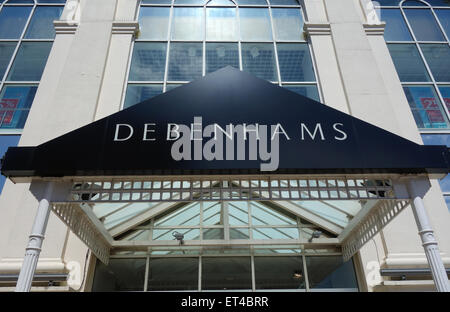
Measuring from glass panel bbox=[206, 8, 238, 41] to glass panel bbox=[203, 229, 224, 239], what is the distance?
5910mm

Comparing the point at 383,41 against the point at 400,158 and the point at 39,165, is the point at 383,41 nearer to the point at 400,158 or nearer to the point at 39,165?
the point at 400,158

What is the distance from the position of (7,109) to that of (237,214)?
654 centimetres

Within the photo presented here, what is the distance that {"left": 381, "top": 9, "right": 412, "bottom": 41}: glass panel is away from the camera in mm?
10766

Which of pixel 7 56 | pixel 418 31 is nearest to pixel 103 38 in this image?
pixel 7 56

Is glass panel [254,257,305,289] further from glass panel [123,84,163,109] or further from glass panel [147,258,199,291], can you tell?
glass panel [123,84,163,109]

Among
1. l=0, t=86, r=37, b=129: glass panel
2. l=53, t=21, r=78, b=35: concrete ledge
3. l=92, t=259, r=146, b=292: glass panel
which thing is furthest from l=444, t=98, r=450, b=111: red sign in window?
l=0, t=86, r=37, b=129: glass panel

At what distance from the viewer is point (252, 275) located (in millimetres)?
7191

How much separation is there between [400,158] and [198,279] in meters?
4.48

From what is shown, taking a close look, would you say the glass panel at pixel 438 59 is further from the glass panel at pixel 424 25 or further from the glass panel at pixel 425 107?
the glass panel at pixel 425 107

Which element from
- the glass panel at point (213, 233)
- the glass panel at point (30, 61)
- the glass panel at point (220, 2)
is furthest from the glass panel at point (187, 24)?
the glass panel at point (213, 233)

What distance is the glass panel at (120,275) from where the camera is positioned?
283 inches

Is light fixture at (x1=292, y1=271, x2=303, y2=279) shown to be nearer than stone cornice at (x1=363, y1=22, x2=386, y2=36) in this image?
Yes

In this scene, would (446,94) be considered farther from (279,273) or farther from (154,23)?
(154,23)

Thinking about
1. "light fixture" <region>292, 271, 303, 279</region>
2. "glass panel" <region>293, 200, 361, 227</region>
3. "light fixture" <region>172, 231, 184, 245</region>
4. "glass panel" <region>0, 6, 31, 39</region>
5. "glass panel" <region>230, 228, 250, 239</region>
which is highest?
"glass panel" <region>0, 6, 31, 39</region>
